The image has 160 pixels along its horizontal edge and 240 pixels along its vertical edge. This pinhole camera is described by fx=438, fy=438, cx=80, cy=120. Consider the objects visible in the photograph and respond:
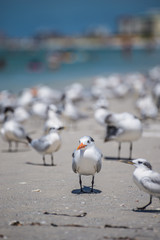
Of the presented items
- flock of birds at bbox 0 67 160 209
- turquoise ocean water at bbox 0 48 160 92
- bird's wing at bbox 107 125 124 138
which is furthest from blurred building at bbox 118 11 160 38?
bird's wing at bbox 107 125 124 138

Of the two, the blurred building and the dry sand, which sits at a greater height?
the blurred building

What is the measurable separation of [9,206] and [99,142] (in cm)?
445

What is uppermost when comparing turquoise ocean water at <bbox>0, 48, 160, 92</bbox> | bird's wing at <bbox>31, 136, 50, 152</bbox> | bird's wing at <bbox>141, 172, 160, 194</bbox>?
turquoise ocean water at <bbox>0, 48, 160, 92</bbox>

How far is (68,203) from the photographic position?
5.35m

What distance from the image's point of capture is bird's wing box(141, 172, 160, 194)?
4875 millimetres

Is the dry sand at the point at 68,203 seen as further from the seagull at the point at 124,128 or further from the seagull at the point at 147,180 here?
the seagull at the point at 124,128

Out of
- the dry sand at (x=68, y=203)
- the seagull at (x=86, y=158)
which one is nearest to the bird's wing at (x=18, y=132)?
the dry sand at (x=68, y=203)

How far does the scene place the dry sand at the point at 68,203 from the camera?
14.6 feet

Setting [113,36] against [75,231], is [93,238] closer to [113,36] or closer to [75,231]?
[75,231]

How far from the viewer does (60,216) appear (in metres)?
4.88

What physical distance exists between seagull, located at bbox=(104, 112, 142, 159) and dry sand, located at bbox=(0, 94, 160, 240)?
0.46m

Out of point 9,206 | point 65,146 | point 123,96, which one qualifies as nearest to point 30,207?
point 9,206

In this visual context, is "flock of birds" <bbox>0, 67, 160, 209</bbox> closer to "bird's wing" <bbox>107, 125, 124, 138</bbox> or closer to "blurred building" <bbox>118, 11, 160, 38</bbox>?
"bird's wing" <bbox>107, 125, 124, 138</bbox>

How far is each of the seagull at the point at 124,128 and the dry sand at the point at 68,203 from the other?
0.46 m
